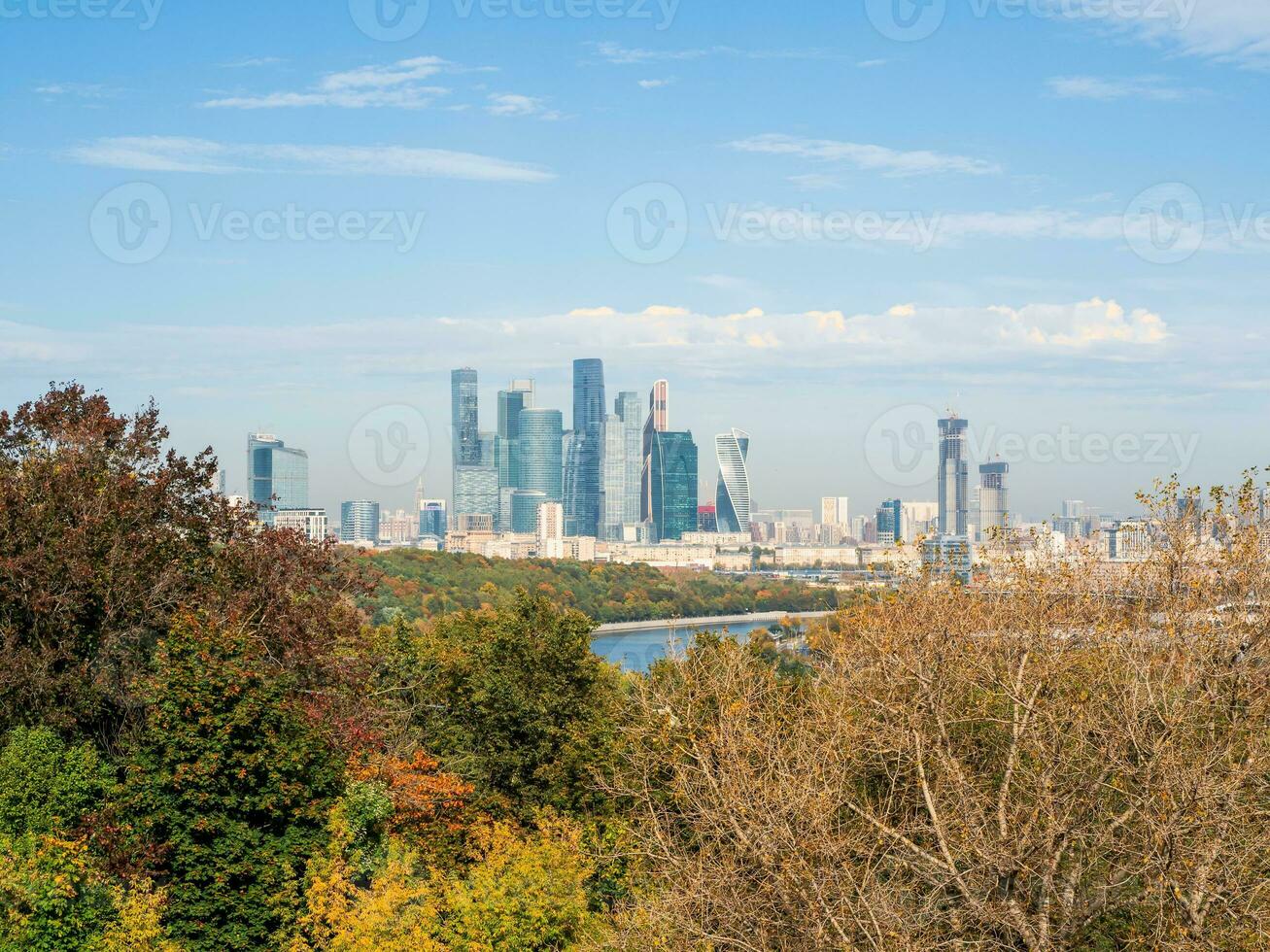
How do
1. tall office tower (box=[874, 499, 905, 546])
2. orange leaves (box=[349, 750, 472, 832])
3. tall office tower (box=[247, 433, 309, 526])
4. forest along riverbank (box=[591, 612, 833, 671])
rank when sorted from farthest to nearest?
1. tall office tower (box=[874, 499, 905, 546])
2. tall office tower (box=[247, 433, 309, 526])
3. forest along riverbank (box=[591, 612, 833, 671])
4. orange leaves (box=[349, 750, 472, 832])

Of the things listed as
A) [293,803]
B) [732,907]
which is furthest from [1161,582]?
[293,803]

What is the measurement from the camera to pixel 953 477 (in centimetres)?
15950

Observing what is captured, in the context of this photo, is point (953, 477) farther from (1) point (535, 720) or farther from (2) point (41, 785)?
(2) point (41, 785)

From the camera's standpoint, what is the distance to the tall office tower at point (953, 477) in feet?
486

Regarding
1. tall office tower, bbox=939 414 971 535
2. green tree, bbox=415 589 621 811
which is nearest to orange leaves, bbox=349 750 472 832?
green tree, bbox=415 589 621 811

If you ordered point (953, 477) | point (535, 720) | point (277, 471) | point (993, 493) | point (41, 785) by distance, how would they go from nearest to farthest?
point (41, 785) < point (535, 720) < point (993, 493) < point (277, 471) < point (953, 477)

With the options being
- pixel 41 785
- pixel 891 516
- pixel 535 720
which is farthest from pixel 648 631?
pixel 891 516

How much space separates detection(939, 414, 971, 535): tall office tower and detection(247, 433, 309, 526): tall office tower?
74508 millimetres

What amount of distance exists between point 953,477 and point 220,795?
502 ft

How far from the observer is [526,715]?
1880 centimetres

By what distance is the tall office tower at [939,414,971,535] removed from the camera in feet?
486

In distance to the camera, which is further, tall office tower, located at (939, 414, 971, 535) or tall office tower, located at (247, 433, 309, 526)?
tall office tower, located at (939, 414, 971, 535)

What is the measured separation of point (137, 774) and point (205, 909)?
60.6 inches

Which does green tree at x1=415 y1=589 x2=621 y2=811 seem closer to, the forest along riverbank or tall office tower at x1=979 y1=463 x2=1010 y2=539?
the forest along riverbank
